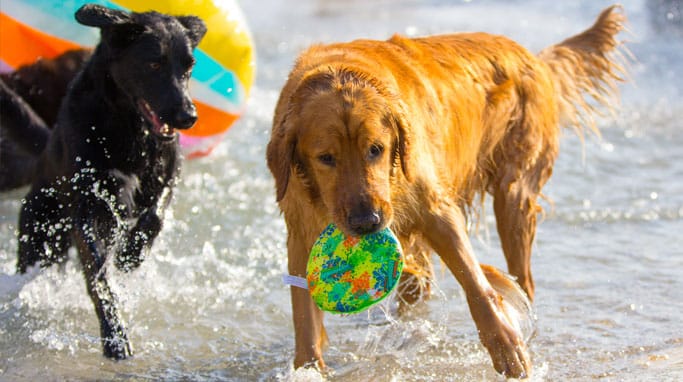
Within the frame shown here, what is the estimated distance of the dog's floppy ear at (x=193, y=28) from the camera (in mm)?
4945

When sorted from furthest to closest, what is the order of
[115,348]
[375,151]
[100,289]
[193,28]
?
[193,28] → [100,289] → [115,348] → [375,151]

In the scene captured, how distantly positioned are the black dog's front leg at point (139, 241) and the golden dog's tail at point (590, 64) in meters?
2.38

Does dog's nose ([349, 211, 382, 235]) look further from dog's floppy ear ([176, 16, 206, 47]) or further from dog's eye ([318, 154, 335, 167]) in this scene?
dog's floppy ear ([176, 16, 206, 47])

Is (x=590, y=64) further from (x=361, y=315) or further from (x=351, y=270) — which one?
(x=351, y=270)

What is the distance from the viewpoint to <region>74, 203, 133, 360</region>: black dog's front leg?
4.45 m

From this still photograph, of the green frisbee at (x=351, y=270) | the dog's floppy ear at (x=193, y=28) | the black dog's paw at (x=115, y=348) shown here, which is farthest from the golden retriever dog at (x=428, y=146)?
the dog's floppy ear at (x=193, y=28)

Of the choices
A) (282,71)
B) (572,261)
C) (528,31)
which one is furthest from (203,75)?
(528,31)

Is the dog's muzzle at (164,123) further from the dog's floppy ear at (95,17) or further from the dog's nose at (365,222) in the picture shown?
the dog's nose at (365,222)

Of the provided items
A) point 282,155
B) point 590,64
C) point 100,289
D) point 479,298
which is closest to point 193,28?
point 100,289

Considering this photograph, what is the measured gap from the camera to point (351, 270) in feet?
12.5

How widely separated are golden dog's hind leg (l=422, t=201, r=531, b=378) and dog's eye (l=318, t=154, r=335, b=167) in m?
0.58

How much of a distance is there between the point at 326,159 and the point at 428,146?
68 cm

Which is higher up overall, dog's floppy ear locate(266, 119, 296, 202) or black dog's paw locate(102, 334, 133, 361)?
dog's floppy ear locate(266, 119, 296, 202)

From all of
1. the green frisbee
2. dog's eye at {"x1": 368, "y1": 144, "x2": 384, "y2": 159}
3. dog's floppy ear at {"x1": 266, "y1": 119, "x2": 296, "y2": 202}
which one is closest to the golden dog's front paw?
the green frisbee
